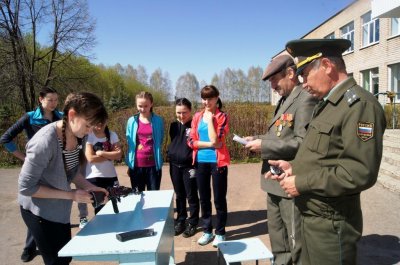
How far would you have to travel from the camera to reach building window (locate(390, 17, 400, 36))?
1778 centimetres

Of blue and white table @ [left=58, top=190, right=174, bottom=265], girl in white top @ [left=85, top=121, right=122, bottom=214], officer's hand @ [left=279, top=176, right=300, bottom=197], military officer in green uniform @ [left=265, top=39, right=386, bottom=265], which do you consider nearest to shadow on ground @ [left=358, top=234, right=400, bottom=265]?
military officer in green uniform @ [left=265, top=39, right=386, bottom=265]

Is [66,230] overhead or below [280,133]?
below

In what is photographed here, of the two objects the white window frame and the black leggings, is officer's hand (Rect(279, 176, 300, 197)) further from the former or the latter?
the white window frame

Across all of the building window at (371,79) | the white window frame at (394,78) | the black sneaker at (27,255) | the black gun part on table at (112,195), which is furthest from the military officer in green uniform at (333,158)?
the building window at (371,79)

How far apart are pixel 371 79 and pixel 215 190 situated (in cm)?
2081

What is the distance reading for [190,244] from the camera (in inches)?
174

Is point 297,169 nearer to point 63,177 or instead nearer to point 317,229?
point 317,229

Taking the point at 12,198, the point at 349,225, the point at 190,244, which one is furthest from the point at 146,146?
Answer: the point at 12,198

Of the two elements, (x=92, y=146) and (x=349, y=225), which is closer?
(x=349, y=225)

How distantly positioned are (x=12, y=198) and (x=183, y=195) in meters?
4.32

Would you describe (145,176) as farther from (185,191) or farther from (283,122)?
(283,122)

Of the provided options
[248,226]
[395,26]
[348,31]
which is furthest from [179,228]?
[348,31]

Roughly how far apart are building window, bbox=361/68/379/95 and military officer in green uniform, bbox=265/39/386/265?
68.9ft

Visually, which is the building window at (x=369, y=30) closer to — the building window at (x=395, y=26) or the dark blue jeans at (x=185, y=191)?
the building window at (x=395, y=26)
